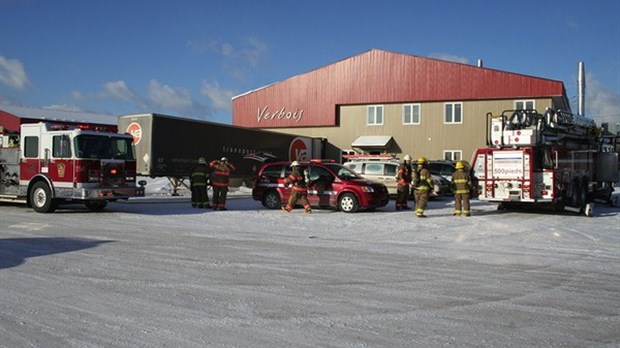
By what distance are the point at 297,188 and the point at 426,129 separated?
842 inches

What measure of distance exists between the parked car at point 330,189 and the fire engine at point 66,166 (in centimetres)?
420

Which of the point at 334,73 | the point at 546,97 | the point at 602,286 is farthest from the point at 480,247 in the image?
the point at 334,73

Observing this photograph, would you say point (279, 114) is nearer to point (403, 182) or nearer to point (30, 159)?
point (403, 182)

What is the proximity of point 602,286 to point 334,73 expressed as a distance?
109 feet

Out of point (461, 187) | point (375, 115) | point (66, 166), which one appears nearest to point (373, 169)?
point (461, 187)

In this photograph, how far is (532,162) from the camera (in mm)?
16828

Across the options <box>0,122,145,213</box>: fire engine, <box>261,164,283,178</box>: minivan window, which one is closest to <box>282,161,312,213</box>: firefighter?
<box>261,164,283,178</box>: minivan window

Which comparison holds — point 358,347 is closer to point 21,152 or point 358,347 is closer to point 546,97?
point 21,152

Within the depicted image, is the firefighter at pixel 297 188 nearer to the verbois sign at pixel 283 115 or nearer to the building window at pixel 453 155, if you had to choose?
the building window at pixel 453 155

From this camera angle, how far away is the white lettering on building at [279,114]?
40.8 meters

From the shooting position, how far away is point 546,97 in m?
33.8

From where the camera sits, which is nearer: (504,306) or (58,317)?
(58,317)

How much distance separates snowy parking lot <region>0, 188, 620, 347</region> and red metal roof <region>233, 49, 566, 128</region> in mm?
22119

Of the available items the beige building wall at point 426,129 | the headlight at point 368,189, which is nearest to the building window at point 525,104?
the beige building wall at point 426,129
